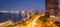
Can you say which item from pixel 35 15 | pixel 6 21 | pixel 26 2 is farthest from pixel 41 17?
pixel 6 21

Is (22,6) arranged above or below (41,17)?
above

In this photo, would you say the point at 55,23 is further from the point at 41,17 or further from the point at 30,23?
the point at 30,23

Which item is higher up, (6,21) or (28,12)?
(28,12)

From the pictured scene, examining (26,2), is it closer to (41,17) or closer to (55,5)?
(41,17)

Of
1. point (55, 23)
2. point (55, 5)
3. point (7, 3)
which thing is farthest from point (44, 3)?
point (7, 3)

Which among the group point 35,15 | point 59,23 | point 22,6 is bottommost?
point 59,23

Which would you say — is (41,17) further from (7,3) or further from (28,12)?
(7,3)

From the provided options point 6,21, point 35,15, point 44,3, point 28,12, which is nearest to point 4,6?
point 6,21
